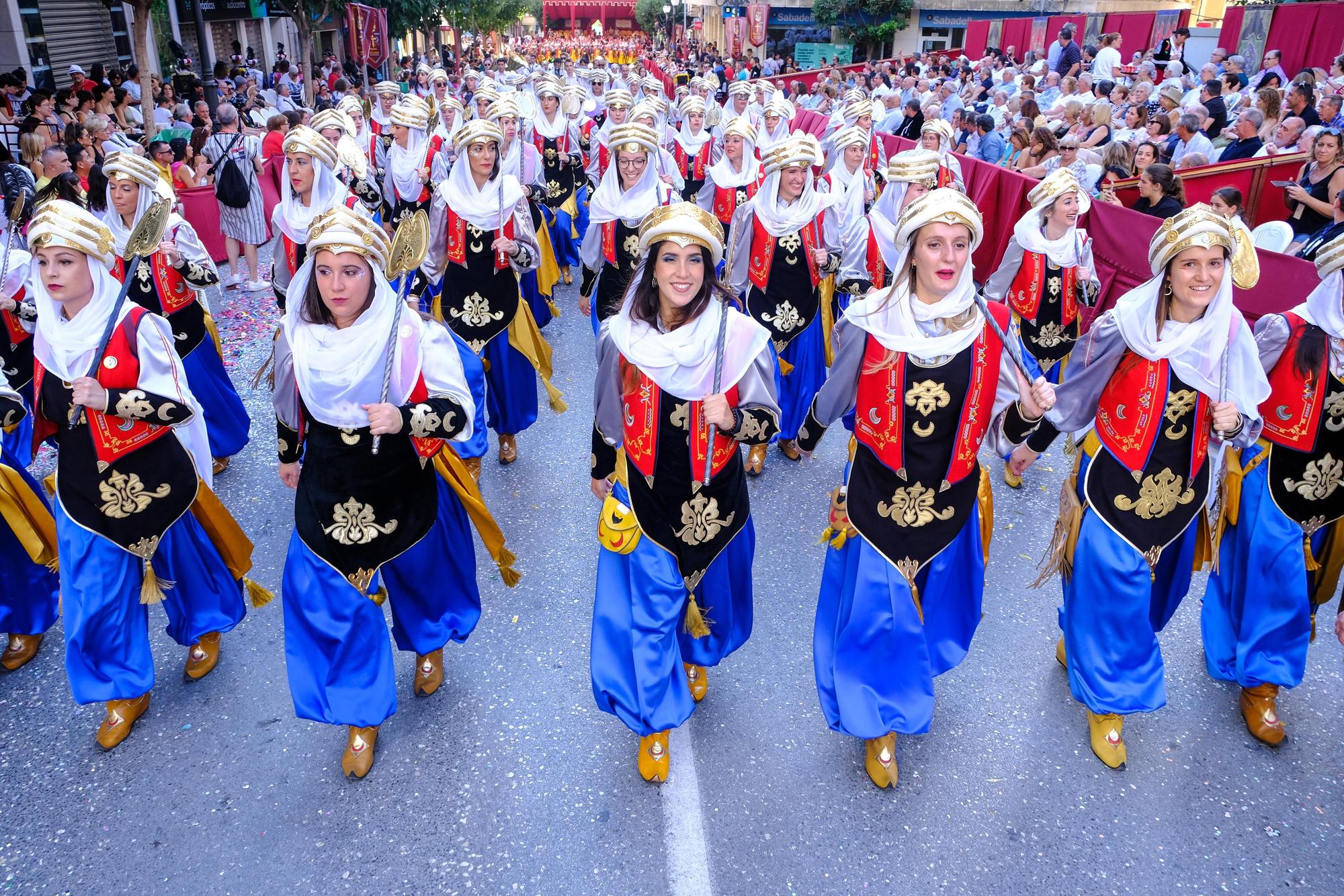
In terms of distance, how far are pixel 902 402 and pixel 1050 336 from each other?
10.6ft

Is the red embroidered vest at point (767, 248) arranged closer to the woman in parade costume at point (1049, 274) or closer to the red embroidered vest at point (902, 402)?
the woman in parade costume at point (1049, 274)

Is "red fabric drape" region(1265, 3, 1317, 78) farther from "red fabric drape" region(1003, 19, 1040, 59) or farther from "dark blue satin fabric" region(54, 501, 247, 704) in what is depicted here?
"dark blue satin fabric" region(54, 501, 247, 704)

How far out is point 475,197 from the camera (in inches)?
225

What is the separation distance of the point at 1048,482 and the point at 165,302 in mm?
5156

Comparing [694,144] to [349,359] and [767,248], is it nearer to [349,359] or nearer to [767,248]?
[767,248]

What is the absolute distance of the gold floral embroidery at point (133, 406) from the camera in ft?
10.6

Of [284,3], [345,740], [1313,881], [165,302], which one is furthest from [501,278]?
[284,3]

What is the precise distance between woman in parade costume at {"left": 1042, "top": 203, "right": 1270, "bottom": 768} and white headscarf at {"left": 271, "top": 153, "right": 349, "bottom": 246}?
4.54 meters

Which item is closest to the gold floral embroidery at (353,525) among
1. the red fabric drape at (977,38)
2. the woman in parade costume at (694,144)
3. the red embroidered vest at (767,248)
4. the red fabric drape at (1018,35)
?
the red embroidered vest at (767,248)

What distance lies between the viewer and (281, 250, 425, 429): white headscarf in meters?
3.13

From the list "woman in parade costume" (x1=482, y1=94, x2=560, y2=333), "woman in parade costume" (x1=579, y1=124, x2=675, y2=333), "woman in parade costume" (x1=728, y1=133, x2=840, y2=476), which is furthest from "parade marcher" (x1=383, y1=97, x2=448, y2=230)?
"woman in parade costume" (x1=728, y1=133, x2=840, y2=476)

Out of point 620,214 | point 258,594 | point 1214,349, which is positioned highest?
point 1214,349

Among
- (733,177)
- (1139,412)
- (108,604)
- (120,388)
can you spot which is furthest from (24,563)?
(733,177)

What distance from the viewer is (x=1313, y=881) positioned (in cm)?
297
